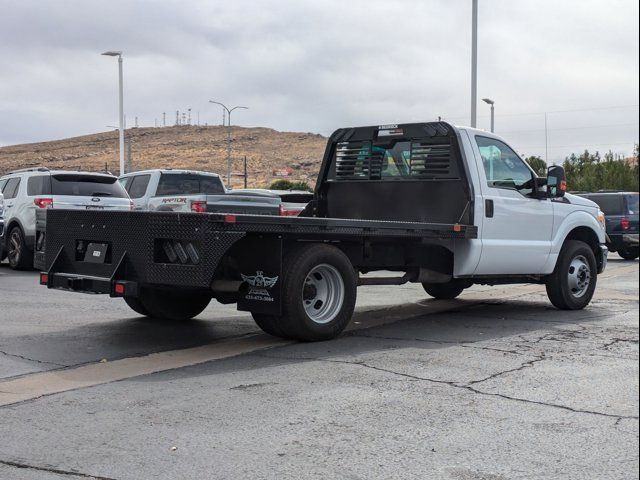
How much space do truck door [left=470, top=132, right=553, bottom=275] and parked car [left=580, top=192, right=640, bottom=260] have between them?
13079 mm

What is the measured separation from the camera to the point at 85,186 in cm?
1593

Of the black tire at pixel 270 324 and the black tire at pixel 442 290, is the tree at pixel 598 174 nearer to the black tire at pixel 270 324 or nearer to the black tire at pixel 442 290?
the black tire at pixel 442 290

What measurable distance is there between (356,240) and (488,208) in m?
1.90

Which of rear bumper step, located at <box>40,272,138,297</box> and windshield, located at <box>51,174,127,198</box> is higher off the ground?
windshield, located at <box>51,174,127,198</box>

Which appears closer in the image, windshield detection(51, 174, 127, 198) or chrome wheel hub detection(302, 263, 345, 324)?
chrome wheel hub detection(302, 263, 345, 324)

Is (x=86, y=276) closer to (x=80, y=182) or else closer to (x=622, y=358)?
(x=622, y=358)

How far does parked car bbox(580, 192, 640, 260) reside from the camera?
2252cm

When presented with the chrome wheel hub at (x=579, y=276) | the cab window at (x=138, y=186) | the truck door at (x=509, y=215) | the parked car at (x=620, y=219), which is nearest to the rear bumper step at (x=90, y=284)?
the truck door at (x=509, y=215)

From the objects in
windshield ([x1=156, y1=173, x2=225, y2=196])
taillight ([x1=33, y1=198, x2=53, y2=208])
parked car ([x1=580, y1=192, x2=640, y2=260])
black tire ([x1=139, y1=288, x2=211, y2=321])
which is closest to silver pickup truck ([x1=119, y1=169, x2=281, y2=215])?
windshield ([x1=156, y1=173, x2=225, y2=196])

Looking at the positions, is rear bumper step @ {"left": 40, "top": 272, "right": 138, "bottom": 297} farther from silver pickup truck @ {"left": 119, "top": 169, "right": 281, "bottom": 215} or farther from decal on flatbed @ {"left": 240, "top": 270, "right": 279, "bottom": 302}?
silver pickup truck @ {"left": 119, "top": 169, "right": 281, "bottom": 215}

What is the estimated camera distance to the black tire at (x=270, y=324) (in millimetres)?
7933

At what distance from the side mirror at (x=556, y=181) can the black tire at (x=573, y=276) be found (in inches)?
34.4

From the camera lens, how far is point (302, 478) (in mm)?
4285

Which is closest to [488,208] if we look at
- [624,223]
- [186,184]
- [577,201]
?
[577,201]
